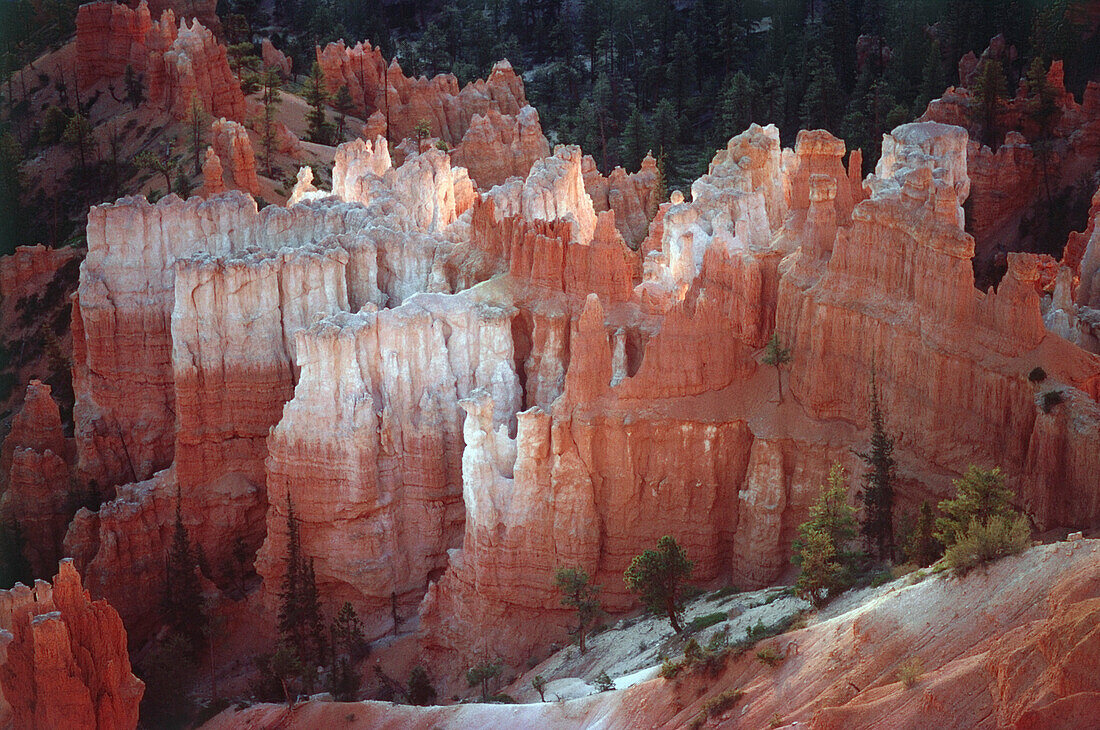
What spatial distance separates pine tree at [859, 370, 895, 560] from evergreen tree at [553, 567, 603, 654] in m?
6.87

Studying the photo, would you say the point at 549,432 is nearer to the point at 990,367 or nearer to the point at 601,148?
the point at 990,367

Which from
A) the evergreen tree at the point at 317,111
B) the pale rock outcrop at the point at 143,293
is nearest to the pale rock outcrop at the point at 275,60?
the evergreen tree at the point at 317,111

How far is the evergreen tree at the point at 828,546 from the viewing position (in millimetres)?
31609

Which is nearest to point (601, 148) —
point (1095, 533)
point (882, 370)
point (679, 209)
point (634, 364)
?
point (679, 209)

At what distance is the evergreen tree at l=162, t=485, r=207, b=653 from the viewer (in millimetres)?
45062

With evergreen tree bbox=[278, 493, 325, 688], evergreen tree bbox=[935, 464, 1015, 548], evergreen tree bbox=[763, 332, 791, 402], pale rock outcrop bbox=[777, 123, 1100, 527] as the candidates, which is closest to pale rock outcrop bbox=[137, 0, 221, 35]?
evergreen tree bbox=[278, 493, 325, 688]

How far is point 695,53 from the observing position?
97.7m

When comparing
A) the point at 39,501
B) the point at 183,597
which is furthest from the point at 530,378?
the point at 39,501

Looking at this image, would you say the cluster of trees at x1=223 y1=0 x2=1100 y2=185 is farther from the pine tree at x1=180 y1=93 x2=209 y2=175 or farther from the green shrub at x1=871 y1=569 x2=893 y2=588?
the green shrub at x1=871 y1=569 x2=893 y2=588

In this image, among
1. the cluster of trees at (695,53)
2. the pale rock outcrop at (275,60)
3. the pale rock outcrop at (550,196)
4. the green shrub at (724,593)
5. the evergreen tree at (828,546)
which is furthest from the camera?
the pale rock outcrop at (275,60)

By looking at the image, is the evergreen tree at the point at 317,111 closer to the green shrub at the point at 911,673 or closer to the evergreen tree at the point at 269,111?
the evergreen tree at the point at 269,111

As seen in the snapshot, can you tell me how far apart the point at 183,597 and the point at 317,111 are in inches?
1818

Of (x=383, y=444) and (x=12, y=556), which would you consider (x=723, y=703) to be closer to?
(x=383, y=444)

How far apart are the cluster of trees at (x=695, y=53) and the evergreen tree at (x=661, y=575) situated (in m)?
42.2
